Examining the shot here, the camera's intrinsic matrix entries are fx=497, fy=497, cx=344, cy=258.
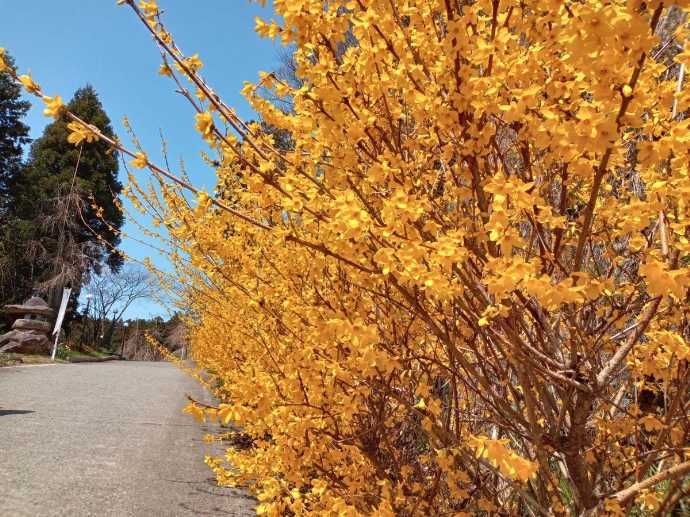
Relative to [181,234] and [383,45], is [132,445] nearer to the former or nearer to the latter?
[181,234]

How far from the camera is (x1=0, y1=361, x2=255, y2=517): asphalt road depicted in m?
4.13

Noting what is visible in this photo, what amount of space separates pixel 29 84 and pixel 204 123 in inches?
26.1

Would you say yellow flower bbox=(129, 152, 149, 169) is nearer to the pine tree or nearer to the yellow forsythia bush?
the yellow forsythia bush

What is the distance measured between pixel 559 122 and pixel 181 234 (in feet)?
9.32

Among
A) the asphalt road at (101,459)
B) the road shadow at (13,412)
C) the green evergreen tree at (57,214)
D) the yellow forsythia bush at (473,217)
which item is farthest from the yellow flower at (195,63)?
the green evergreen tree at (57,214)

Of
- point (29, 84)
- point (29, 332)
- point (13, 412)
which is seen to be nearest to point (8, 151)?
point (29, 332)

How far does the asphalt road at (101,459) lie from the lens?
413cm

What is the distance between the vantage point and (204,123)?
Answer: 1.63 metres

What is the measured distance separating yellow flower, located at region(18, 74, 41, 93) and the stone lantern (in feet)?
60.9

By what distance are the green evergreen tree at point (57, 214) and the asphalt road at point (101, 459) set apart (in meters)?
17.4

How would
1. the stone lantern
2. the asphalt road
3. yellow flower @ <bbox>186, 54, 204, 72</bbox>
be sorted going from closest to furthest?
1. yellow flower @ <bbox>186, 54, 204, 72</bbox>
2. the asphalt road
3. the stone lantern

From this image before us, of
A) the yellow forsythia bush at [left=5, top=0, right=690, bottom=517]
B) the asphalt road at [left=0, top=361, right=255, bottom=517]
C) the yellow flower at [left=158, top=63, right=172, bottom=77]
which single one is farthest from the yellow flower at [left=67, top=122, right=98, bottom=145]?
the asphalt road at [left=0, top=361, right=255, bottom=517]

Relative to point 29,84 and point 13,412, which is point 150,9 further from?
point 13,412

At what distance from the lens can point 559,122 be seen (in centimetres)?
140
